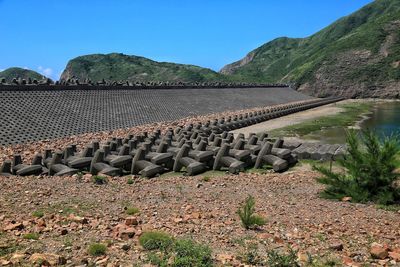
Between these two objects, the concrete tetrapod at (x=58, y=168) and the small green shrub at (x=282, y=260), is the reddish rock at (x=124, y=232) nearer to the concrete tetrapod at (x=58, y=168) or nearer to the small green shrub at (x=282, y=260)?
the small green shrub at (x=282, y=260)

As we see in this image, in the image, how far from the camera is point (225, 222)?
9.20m

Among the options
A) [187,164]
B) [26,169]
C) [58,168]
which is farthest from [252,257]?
[26,169]

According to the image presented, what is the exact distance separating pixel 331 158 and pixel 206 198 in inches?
298

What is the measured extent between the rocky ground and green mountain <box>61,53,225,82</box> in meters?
115

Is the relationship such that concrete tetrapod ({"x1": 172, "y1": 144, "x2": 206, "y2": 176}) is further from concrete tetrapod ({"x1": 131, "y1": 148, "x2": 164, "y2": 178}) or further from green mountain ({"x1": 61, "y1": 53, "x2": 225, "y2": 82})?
green mountain ({"x1": 61, "y1": 53, "x2": 225, "y2": 82})

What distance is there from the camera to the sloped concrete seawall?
80.7 feet

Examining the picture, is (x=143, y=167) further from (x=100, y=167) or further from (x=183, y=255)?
(x=183, y=255)

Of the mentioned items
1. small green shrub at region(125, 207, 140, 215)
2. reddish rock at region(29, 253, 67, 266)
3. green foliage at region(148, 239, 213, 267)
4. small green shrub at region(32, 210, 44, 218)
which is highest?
reddish rock at region(29, 253, 67, 266)

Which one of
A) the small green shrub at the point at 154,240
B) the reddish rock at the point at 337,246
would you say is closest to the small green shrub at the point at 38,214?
the small green shrub at the point at 154,240

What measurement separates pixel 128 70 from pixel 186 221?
13549 centimetres

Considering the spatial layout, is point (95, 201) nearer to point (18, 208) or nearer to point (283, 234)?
point (18, 208)

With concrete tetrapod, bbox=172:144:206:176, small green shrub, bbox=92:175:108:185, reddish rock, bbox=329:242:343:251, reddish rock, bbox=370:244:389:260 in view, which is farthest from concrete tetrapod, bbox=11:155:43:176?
reddish rock, bbox=370:244:389:260

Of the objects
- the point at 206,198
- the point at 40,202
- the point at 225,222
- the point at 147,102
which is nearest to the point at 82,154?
the point at 40,202

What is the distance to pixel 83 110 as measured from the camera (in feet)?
100
